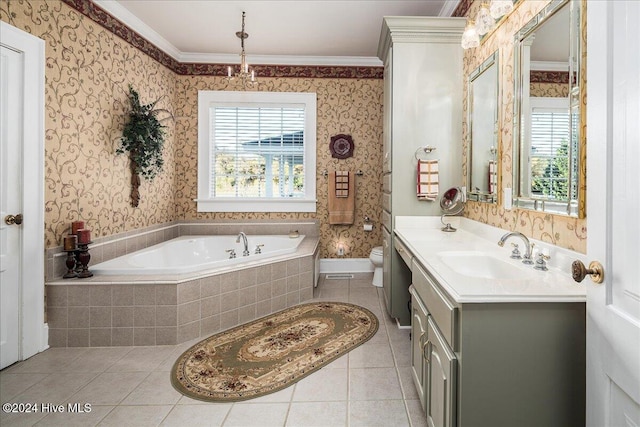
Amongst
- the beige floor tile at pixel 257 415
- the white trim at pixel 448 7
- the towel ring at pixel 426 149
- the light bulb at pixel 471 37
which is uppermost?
the white trim at pixel 448 7

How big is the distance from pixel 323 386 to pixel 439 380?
91 centimetres

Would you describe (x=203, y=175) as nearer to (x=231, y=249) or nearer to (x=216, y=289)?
(x=231, y=249)

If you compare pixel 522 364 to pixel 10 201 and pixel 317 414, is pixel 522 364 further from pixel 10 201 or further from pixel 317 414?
pixel 10 201

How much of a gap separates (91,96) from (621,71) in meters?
3.29

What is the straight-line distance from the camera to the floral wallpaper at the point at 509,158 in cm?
142

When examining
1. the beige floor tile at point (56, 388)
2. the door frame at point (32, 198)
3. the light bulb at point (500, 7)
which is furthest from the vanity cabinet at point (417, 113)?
the door frame at point (32, 198)

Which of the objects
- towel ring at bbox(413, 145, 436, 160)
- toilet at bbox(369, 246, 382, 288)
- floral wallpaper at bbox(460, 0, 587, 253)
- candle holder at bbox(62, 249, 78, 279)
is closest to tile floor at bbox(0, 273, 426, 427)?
candle holder at bbox(62, 249, 78, 279)

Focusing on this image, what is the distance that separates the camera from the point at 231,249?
3791 mm

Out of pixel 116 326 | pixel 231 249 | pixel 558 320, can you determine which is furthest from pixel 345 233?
pixel 558 320

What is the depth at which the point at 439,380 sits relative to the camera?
1200mm

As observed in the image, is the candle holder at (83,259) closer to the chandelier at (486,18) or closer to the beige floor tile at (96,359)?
the beige floor tile at (96,359)

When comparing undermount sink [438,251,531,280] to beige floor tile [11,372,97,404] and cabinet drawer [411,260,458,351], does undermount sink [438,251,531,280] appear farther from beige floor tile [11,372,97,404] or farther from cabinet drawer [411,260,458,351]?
beige floor tile [11,372,97,404]

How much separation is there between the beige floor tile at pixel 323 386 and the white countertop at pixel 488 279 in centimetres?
88

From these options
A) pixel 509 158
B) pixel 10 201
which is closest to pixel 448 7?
pixel 509 158
